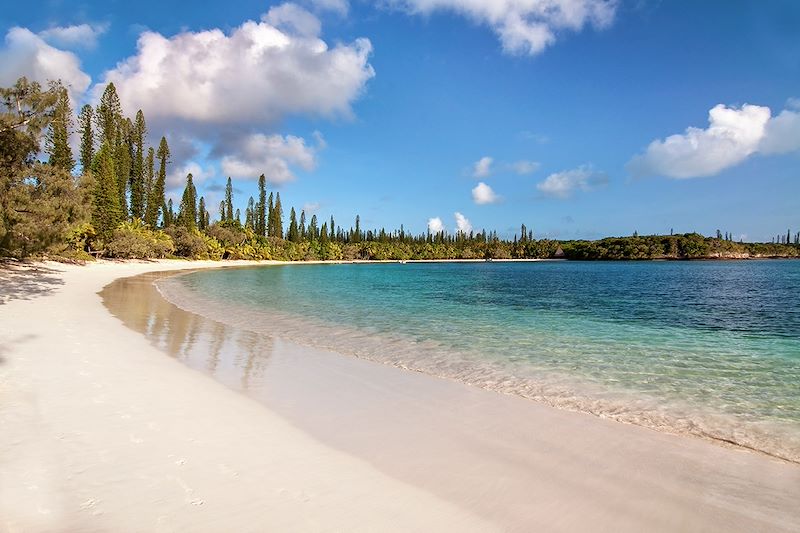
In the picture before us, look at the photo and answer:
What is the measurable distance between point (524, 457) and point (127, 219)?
84073 millimetres

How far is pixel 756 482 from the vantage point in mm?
4898

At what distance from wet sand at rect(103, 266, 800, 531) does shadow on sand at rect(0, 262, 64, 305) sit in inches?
656

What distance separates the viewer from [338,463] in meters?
4.88

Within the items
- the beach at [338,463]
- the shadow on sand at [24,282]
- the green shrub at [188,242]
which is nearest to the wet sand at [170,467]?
the beach at [338,463]

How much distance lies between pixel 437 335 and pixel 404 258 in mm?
157814

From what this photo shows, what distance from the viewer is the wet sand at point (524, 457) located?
4105mm

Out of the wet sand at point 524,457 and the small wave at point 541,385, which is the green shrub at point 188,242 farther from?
the wet sand at point 524,457

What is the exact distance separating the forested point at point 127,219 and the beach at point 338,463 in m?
12.2

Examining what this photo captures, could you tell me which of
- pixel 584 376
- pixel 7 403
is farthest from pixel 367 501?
pixel 584 376

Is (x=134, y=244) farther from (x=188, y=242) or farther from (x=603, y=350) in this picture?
(x=603, y=350)

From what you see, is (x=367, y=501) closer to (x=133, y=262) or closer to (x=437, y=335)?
(x=437, y=335)

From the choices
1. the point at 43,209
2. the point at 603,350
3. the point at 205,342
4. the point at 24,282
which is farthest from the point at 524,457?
the point at 24,282

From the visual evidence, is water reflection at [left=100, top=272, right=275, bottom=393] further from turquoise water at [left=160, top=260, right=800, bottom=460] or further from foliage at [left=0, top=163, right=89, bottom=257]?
foliage at [left=0, top=163, right=89, bottom=257]

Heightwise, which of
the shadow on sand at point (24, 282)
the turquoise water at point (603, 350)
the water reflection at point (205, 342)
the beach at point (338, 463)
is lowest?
the turquoise water at point (603, 350)
